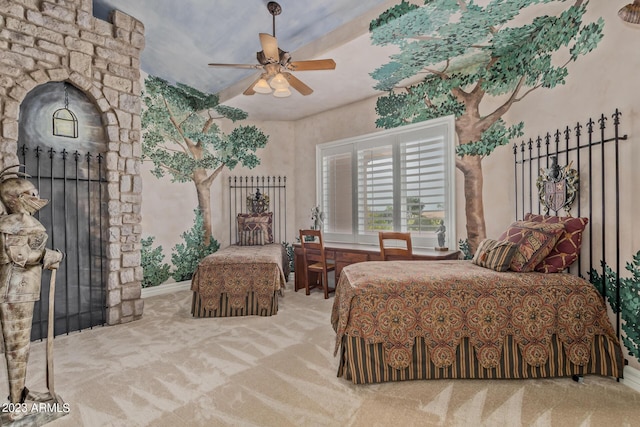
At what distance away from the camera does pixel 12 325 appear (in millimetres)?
1755

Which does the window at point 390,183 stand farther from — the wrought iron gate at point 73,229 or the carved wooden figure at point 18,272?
the carved wooden figure at point 18,272

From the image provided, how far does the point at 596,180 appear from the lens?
246cm

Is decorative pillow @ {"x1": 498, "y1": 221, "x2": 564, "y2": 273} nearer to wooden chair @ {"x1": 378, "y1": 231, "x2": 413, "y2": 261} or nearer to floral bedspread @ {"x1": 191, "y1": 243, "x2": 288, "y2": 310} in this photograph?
wooden chair @ {"x1": 378, "y1": 231, "x2": 413, "y2": 261}

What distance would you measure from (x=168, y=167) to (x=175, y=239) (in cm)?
115

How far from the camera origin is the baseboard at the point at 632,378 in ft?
6.94

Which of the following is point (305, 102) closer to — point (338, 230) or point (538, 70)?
point (338, 230)

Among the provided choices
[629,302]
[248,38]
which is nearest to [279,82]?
[248,38]

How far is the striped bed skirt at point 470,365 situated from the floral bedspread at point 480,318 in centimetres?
5

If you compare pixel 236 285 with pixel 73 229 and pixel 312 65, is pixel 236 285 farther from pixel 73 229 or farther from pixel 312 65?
pixel 312 65

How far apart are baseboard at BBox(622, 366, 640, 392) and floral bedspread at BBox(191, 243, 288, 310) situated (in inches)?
122

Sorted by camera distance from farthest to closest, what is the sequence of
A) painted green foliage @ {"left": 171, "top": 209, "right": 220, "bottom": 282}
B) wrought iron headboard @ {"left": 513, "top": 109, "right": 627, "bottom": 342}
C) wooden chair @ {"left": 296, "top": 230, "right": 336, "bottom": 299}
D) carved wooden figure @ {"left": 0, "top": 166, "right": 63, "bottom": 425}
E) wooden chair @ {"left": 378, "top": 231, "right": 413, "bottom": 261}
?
1. painted green foliage @ {"left": 171, "top": 209, "right": 220, "bottom": 282}
2. wooden chair @ {"left": 296, "top": 230, "right": 336, "bottom": 299}
3. wooden chair @ {"left": 378, "top": 231, "right": 413, "bottom": 261}
4. wrought iron headboard @ {"left": 513, "top": 109, "right": 627, "bottom": 342}
5. carved wooden figure @ {"left": 0, "top": 166, "right": 63, "bottom": 425}

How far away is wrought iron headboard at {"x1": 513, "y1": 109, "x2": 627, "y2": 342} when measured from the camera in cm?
229

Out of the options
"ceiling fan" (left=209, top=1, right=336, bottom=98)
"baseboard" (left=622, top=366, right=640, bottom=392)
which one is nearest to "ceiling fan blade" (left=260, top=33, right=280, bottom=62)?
"ceiling fan" (left=209, top=1, right=336, bottom=98)

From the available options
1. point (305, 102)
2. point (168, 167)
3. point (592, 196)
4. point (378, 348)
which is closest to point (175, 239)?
point (168, 167)
